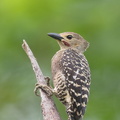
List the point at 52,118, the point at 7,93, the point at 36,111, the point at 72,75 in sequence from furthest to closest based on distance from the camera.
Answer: the point at 36,111
the point at 7,93
the point at 72,75
the point at 52,118

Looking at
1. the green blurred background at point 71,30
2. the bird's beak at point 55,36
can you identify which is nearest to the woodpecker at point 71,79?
the bird's beak at point 55,36

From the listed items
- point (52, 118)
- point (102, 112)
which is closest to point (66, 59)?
point (102, 112)

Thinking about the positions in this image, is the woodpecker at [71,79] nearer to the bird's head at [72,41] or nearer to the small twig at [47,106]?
the bird's head at [72,41]

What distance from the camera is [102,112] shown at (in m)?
7.57

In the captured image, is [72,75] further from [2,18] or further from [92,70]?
[2,18]

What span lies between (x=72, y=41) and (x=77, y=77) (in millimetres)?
1344

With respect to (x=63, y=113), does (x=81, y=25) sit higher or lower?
higher

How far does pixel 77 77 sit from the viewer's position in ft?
24.5

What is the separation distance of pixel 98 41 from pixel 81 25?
0.30m

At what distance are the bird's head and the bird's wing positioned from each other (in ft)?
0.89

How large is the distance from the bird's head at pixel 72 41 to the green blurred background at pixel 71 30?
17 centimetres

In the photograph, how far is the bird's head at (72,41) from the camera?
26.8ft

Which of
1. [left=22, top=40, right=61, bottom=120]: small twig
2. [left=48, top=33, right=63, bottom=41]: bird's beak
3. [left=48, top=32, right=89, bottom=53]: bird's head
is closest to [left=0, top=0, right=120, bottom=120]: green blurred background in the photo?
[left=48, top=33, right=63, bottom=41]: bird's beak

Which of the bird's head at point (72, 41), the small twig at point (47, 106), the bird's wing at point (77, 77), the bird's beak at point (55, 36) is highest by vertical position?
the bird's head at point (72, 41)
